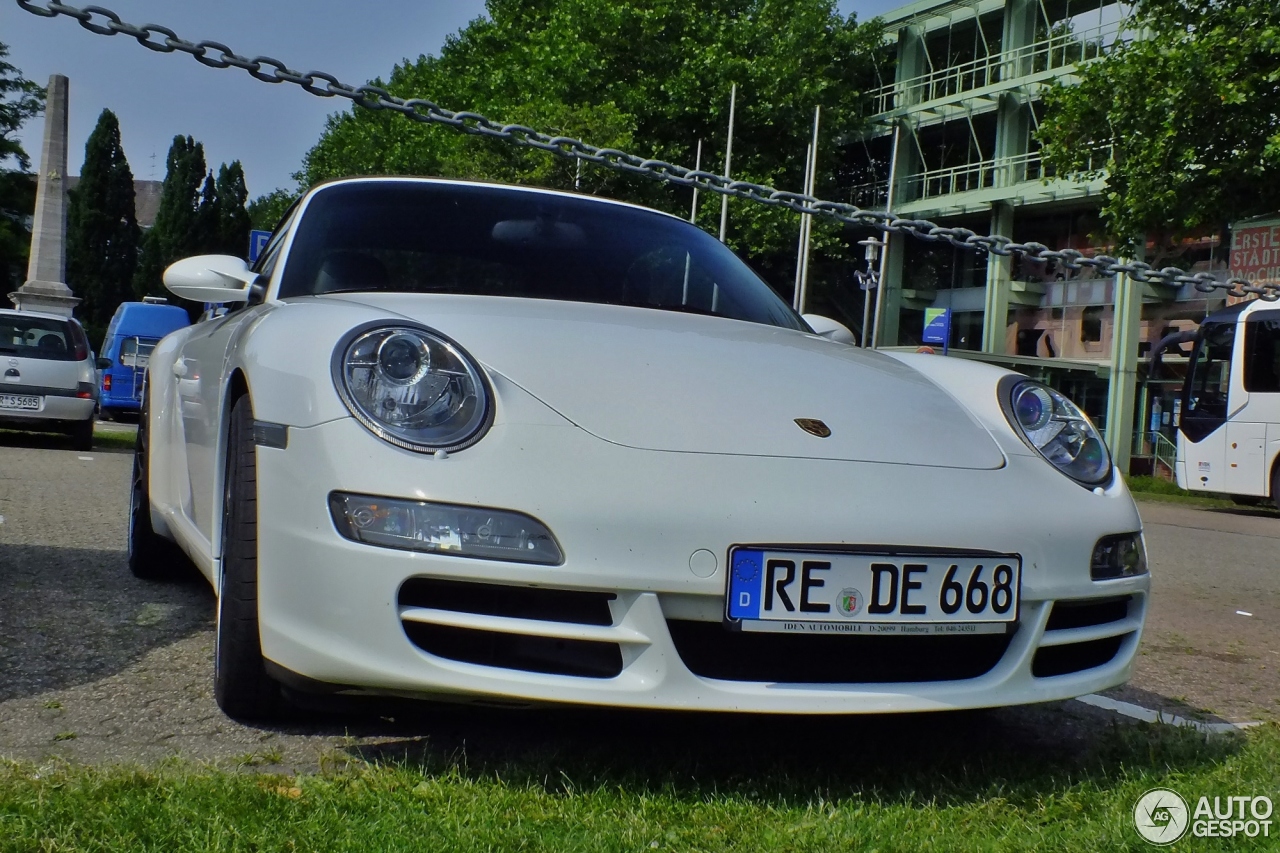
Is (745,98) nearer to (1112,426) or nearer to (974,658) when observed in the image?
(1112,426)

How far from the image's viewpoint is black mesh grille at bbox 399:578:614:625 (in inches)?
90.0

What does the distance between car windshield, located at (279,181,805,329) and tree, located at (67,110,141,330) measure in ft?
188

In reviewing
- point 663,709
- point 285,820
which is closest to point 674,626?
point 663,709

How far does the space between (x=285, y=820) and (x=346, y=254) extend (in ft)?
5.61

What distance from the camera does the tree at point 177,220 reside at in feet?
194

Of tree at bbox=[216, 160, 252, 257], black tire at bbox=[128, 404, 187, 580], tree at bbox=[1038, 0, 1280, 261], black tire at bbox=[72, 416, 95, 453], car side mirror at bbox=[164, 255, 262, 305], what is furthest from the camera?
tree at bbox=[216, 160, 252, 257]

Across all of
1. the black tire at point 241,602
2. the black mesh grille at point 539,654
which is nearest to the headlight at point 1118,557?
the black mesh grille at point 539,654

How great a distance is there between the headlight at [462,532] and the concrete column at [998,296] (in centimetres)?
3036

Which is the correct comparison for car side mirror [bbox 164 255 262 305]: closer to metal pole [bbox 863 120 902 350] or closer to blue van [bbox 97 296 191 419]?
blue van [bbox 97 296 191 419]

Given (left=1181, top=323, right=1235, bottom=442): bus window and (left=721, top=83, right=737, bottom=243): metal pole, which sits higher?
(left=721, top=83, right=737, bottom=243): metal pole

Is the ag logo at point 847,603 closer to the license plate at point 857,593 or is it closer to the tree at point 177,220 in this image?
the license plate at point 857,593

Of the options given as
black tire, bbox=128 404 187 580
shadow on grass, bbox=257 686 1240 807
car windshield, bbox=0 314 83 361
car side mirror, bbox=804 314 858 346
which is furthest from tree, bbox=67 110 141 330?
shadow on grass, bbox=257 686 1240 807

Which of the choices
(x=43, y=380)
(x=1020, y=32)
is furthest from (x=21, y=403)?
(x=1020, y=32)

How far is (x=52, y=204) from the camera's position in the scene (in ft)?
85.8
